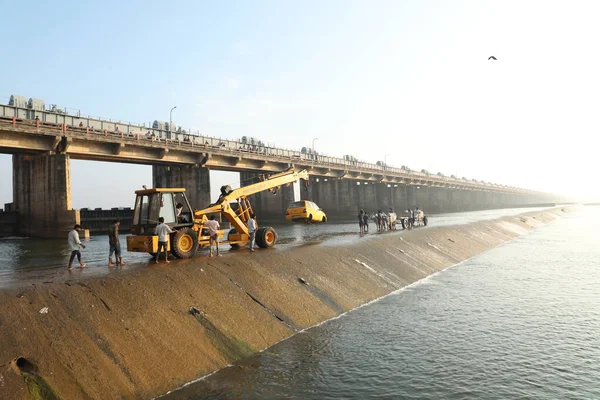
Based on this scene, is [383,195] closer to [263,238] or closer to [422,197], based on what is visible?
[422,197]

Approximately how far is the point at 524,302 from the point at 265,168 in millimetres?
53442

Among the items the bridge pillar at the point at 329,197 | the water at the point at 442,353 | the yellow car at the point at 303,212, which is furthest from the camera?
the bridge pillar at the point at 329,197

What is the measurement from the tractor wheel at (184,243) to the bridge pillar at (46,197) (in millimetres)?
24432

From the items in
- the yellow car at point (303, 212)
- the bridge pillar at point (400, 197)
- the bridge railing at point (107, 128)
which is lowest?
the yellow car at point (303, 212)

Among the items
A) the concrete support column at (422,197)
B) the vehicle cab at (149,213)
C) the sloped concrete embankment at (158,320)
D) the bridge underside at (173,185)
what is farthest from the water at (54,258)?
the concrete support column at (422,197)

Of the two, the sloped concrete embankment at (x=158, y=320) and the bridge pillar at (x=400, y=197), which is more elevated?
the bridge pillar at (x=400, y=197)

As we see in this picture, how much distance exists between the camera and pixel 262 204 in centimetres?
8294

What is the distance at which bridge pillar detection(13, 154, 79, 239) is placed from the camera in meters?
36.4

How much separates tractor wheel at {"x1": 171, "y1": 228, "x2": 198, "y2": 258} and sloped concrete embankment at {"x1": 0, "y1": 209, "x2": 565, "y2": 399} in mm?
912

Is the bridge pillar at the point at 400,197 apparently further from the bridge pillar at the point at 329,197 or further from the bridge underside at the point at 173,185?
the bridge pillar at the point at 329,197

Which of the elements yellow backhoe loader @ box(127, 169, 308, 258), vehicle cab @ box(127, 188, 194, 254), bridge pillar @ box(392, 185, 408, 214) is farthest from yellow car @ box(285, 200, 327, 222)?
bridge pillar @ box(392, 185, 408, 214)

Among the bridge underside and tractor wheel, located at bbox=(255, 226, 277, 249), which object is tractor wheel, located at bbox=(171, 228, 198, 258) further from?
the bridge underside

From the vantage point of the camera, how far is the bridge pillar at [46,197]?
3644 cm

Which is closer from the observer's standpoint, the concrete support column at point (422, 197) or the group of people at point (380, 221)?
the group of people at point (380, 221)
